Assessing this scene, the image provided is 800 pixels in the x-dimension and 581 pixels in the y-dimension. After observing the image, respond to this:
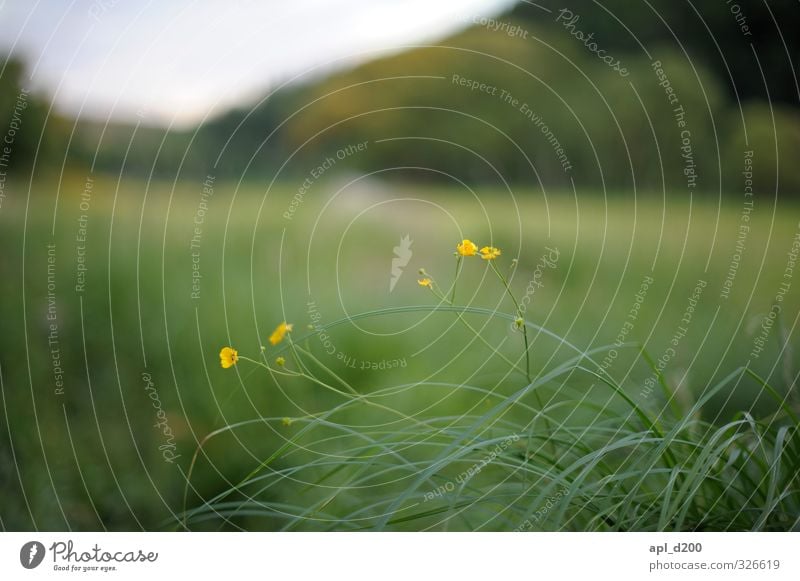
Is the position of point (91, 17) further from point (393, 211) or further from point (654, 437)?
point (654, 437)

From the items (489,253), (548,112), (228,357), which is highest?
(548,112)

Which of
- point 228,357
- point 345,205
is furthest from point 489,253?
point 228,357

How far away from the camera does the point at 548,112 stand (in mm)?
1158

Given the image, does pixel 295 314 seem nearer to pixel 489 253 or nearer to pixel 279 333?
pixel 279 333

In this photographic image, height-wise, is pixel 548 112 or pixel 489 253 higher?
pixel 548 112

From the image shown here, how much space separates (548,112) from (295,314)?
55cm

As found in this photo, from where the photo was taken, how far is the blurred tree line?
3.69 feet

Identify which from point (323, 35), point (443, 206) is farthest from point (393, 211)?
point (323, 35)

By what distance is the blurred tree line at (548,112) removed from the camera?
1.12m

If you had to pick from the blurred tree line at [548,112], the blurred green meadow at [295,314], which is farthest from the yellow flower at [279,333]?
the blurred tree line at [548,112]

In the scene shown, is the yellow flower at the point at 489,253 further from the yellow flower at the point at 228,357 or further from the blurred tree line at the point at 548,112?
the yellow flower at the point at 228,357

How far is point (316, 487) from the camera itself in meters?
1.07

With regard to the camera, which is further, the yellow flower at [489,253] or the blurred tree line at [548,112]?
the blurred tree line at [548,112]

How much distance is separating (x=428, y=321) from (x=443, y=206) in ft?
0.65
